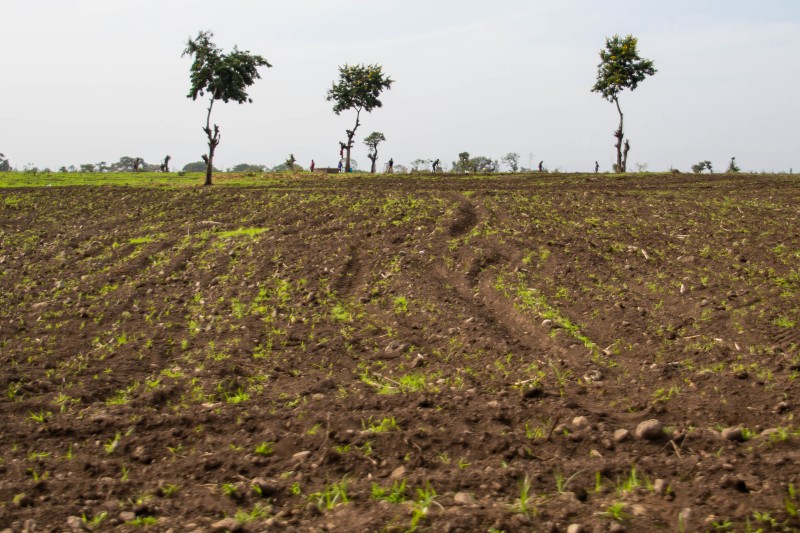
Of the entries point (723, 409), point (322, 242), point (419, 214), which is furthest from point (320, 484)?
point (419, 214)

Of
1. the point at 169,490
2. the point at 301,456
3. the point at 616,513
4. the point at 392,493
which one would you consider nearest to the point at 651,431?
the point at 616,513

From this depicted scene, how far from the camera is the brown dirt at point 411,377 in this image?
362 cm

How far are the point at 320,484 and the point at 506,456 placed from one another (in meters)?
1.10

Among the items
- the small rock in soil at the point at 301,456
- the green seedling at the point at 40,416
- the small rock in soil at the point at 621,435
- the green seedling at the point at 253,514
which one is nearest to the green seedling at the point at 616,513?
the small rock in soil at the point at 621,435

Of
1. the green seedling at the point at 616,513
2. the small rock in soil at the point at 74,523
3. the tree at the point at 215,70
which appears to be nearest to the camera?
the green seedling at the point at 616,513

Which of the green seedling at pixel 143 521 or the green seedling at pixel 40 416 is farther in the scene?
the green seedling at pixel 40 416

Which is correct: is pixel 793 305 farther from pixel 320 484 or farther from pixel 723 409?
pixel 320 484

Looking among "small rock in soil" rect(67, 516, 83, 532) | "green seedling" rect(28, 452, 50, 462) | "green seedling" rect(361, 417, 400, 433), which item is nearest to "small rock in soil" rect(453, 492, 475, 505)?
"green seedling" rect(361, 417, 400, 433)

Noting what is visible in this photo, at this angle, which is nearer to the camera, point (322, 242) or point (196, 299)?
point (196, 299)

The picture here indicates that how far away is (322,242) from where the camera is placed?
1202 centimetres

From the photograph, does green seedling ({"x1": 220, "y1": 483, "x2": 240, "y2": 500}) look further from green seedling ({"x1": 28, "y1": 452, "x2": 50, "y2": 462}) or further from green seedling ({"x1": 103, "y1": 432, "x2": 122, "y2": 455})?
green seedling ({"x1": 28, "y1": 452, "x2": 50, "y2": 462})

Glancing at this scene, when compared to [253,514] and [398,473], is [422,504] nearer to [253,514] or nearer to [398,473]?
[398,473]

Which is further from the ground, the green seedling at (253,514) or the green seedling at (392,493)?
the green seedling at (392,493)

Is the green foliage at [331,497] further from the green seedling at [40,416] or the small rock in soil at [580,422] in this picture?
the green seedling at [40,416]
